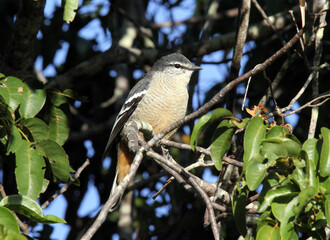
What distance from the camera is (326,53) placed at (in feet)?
→ 19.7

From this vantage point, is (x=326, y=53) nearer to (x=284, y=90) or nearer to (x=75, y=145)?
(x=284, y=90)

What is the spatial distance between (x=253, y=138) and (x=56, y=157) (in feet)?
5.73

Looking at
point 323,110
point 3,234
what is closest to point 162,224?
point 323,110

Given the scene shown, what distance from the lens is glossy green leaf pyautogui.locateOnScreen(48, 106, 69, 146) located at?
434 cm

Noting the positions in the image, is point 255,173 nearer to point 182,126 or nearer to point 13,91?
point 13,91

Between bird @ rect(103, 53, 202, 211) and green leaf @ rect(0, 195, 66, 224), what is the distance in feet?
9.17

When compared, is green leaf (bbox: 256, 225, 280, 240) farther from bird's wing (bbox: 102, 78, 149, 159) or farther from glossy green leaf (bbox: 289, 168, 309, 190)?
bird's wing (bbox: 102, 78, 149, 159)

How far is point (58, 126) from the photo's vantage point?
435cm

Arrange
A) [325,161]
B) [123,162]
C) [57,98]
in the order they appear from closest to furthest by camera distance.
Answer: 1. [325,161]
2. [57,98]
3. [123,162]

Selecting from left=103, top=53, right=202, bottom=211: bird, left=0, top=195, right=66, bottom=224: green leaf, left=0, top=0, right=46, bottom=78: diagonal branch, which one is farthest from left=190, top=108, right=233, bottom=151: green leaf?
left=0, top=0, right=46, bottom=78: diagonal branch

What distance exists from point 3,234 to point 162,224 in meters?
4.64

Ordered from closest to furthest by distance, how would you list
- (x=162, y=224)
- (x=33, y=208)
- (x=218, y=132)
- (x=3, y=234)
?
(x=3, y=234)
(x=33, y=208)
(x=218, y=132)
(x=162, y=224)

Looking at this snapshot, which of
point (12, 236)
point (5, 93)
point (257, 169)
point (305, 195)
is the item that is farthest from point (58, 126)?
point (305, 195)

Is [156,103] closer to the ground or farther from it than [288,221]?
closer to the ground
